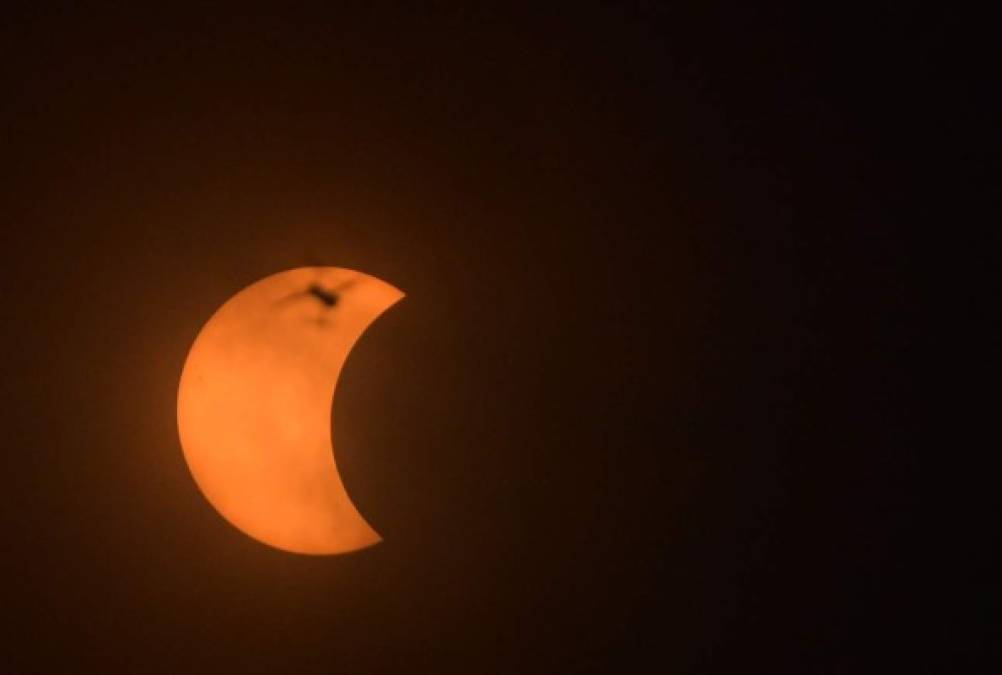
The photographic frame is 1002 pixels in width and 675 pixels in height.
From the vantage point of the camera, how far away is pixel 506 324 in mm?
2227

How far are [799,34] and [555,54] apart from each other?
0.56 meters

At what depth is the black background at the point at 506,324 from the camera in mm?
2162

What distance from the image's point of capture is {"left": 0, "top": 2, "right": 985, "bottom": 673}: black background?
7.09ft

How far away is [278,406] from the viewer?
2070 mm

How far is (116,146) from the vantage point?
2.17 meters

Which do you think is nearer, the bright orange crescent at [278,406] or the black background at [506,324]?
the bright orange crescent at [278,406]

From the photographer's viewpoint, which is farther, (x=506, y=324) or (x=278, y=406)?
(x=506, y=324)

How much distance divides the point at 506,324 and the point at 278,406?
553 millimetres

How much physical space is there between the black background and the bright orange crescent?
72mm

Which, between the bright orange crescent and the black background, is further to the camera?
the black background

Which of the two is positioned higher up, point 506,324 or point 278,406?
point 506,324

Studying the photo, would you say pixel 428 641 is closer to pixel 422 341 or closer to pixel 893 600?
pixel 422 341

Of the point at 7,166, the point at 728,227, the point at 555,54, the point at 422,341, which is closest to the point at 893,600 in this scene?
the point at 728,227

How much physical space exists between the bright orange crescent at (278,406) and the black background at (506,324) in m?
0.07
